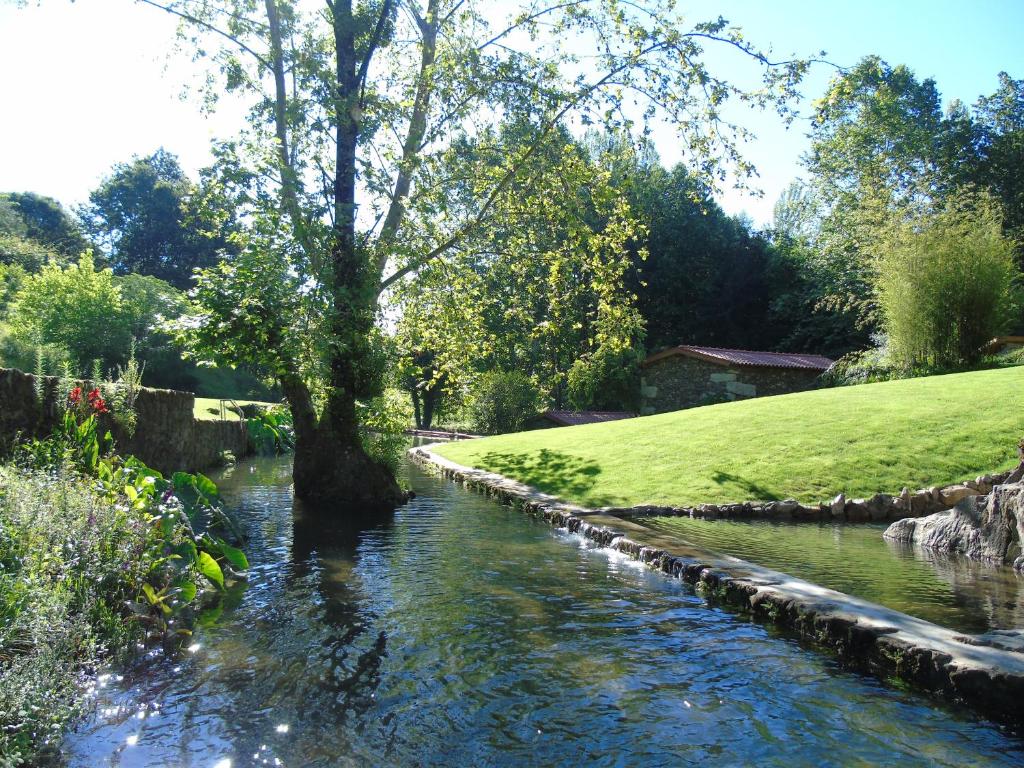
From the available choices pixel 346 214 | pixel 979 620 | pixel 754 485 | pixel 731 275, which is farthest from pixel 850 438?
pixel 731 275

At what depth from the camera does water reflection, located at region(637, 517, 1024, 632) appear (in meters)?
6.39

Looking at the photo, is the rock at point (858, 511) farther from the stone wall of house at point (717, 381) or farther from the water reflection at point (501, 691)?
the stone wall of house at point (717, 381)

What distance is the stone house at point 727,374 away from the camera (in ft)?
95.1

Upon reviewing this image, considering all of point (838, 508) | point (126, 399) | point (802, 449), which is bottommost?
point (838, 508)

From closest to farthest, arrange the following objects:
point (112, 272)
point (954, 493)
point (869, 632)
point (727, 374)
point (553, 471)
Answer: point (869, 632) → point (954, 493) → point (553, 471) → point (727, 374) → point (112, 272)

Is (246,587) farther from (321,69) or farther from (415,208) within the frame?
(321,69)

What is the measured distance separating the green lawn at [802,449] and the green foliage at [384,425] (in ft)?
8.81

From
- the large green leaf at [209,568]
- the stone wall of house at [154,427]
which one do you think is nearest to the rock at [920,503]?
the large green leaf at [209,568]

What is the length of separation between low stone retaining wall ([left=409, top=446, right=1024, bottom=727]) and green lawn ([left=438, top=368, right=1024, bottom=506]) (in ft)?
14.2

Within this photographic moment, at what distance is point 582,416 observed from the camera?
31891 mm

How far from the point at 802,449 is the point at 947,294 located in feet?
35.0

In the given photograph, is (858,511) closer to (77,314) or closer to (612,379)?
(612,379)

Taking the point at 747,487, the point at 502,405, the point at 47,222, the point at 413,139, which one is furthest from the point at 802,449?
the point at 47,222

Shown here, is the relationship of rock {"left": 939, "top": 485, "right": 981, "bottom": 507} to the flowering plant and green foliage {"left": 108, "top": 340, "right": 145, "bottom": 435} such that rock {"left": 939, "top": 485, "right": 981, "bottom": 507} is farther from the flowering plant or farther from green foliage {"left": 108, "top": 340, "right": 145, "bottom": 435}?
green foliage {"left": 108, "top": 340, "right": 145, "bottom": 435}
